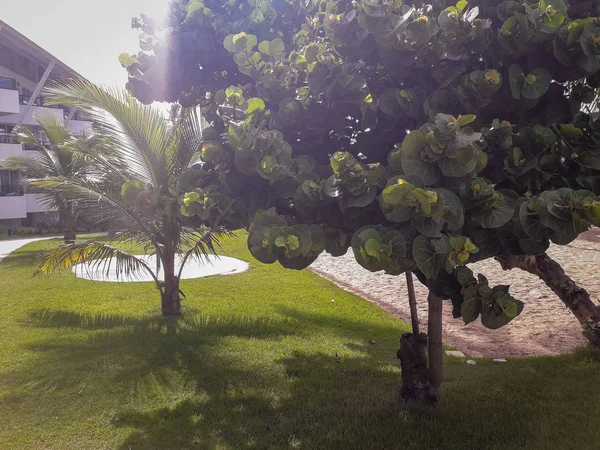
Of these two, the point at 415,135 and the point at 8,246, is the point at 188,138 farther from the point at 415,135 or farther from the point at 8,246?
the point at 8,246

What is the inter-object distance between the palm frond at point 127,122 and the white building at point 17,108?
684 inches

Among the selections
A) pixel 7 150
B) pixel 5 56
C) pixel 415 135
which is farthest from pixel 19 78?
pixel 415 135

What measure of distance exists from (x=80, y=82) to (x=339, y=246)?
16.8ft

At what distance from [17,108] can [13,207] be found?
14.9ft

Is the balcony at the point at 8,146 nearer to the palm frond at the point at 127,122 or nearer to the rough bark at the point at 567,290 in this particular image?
the palm frond at the point at 127,122

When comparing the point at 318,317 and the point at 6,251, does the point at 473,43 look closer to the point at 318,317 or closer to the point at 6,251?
the point at 318,317

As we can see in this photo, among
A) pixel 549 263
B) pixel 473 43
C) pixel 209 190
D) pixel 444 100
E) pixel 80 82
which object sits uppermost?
pixel 80 82

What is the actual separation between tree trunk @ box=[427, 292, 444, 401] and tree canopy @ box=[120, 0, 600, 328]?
1661 millimetres

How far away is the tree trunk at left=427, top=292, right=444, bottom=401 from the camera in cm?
493

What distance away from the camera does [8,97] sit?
25.2m

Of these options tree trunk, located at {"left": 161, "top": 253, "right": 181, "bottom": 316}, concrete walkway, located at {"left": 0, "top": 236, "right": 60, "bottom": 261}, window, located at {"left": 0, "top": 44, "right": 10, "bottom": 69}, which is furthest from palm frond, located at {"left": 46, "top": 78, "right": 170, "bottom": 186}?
window, located at {"left": 0, "top": 44, "right": 10, "bottom": 69}

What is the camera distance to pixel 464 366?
645 centimetres

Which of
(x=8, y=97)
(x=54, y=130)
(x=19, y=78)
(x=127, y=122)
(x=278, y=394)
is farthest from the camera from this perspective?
(x=19, y=78)

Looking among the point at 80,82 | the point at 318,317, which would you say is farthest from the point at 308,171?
the point at 318,317
